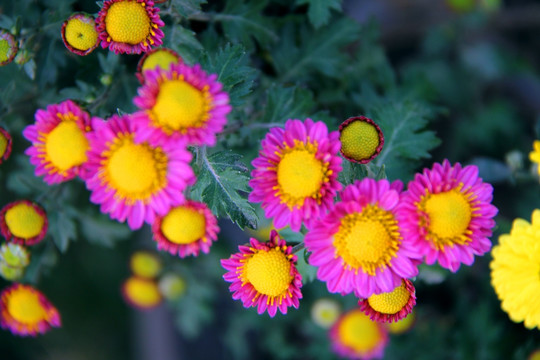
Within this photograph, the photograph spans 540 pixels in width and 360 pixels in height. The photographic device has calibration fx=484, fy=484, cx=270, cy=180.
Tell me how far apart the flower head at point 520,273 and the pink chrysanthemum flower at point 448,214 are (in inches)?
7.6

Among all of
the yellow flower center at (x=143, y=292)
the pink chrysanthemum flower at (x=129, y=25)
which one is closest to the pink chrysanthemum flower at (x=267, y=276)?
the pink chrysanthemum flower at (x=129, y=25)

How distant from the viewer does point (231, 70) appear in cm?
111

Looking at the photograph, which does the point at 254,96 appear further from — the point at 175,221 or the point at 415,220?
the point at 415,220

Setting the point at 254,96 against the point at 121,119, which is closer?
the point at 121,119

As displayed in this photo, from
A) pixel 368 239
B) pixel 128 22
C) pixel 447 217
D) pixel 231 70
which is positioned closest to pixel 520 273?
pixel 447 217

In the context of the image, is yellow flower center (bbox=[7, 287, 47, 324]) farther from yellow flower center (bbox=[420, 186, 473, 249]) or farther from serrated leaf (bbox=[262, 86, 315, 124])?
yellow flower center (bbox=[420, 186, 473, 249])

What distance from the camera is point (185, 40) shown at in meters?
1.18

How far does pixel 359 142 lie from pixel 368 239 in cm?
20

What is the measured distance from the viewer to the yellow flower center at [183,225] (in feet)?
3.61

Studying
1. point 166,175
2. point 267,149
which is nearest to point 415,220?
point 267,149

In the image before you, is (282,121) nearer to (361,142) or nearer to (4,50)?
(361,142)

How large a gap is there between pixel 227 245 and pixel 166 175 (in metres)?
1.16

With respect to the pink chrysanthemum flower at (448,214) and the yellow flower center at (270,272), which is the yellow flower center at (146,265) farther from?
the pink chrysanthemum flower at (448,214)

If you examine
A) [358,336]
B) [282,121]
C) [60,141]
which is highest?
[282,121]
